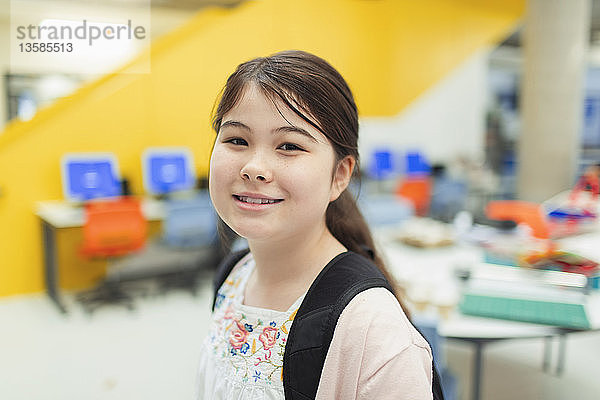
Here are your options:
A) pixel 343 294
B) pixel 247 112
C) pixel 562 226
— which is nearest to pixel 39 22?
pixel 247 112

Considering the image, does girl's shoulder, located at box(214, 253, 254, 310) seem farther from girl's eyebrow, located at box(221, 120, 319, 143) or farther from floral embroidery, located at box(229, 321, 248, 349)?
girl's eyebrow, located at box(221, 120, 319, 143)

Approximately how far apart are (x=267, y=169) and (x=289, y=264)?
0.21 meters

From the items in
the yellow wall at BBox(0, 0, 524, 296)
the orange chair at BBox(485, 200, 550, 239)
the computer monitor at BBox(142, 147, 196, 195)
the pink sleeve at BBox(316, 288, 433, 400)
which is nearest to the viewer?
the pink sleeve at BBox(316, 288, 433, 400)

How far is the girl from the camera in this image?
0.75 meters

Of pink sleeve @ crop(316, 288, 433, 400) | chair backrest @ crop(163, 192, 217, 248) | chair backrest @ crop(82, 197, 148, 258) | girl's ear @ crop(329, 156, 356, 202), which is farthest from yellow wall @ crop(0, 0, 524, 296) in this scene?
pink sleeve @ crop(316, 288, 433, 400)

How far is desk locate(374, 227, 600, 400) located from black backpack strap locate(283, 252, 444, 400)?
35 cm

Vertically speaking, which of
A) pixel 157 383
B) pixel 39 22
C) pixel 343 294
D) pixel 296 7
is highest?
pixel 296 7

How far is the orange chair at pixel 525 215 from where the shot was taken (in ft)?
10.7

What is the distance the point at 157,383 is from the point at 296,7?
2713 millimetres

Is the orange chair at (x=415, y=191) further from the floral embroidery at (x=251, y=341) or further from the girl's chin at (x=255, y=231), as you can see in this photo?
the girl's chin at (x=255, y=231)

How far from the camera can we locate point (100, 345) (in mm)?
3684

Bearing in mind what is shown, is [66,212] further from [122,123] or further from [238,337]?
[238,337]

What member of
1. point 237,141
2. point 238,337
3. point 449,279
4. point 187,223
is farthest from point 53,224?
point 237,141

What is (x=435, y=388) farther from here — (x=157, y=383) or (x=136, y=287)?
(x=136, y=287)
